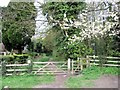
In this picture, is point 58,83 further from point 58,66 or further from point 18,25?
point 18,25

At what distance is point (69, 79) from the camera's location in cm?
252

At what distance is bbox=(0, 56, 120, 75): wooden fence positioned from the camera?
2.50 m

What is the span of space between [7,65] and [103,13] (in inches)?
45.3

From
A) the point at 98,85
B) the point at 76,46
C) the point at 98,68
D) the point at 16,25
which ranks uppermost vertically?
the point at 16,25

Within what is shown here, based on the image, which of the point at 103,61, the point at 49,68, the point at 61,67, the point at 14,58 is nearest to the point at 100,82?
the point at 103,61

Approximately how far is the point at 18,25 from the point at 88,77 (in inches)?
35.9

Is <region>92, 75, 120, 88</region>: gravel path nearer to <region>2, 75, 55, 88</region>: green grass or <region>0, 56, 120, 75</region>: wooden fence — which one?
<region>0, 56, 120, 75</region>: wooden fence

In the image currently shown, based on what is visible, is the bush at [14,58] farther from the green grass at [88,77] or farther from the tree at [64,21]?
the green grass at [88,77]

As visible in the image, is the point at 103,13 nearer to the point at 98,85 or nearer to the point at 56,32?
the point at 56,32

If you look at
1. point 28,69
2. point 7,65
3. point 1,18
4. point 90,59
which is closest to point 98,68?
point 90,59

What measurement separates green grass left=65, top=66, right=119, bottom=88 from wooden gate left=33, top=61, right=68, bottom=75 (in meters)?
0.12

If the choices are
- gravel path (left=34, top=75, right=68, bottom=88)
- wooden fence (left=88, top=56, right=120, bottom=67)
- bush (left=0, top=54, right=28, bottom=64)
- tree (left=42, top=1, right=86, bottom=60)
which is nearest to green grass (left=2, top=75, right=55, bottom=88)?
gravel path (left=34, top=75, right=68, bottom=88)

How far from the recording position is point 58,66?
251cm

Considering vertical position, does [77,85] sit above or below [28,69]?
below
